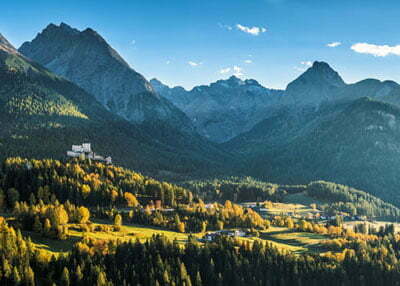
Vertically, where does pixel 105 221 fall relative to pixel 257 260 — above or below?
above

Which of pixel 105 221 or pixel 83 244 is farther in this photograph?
pixel 105 221

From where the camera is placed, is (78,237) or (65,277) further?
(78,237)

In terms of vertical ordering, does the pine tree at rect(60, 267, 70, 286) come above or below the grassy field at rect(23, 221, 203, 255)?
below

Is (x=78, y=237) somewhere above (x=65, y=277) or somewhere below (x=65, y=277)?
above

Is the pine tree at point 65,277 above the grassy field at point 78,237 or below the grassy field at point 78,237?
below

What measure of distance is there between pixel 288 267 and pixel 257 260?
12.7m

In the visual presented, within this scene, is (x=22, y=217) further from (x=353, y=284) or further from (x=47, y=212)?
(x=353, y=284)

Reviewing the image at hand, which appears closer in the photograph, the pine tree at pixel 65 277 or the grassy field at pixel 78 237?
the pine tree at pixel 65 277

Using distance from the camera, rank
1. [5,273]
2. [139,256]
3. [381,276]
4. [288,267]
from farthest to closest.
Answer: [381,276]
[288,267]
[139,256]
[5,273]

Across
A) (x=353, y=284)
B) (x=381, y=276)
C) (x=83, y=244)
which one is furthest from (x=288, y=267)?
(x=83, y=244)

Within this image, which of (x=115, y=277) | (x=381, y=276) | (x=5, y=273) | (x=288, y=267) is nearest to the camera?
(x=5, y=273)

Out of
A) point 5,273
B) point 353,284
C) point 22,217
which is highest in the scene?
point 22,217

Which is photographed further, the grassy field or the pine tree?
the grassy field

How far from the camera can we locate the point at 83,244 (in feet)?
497
